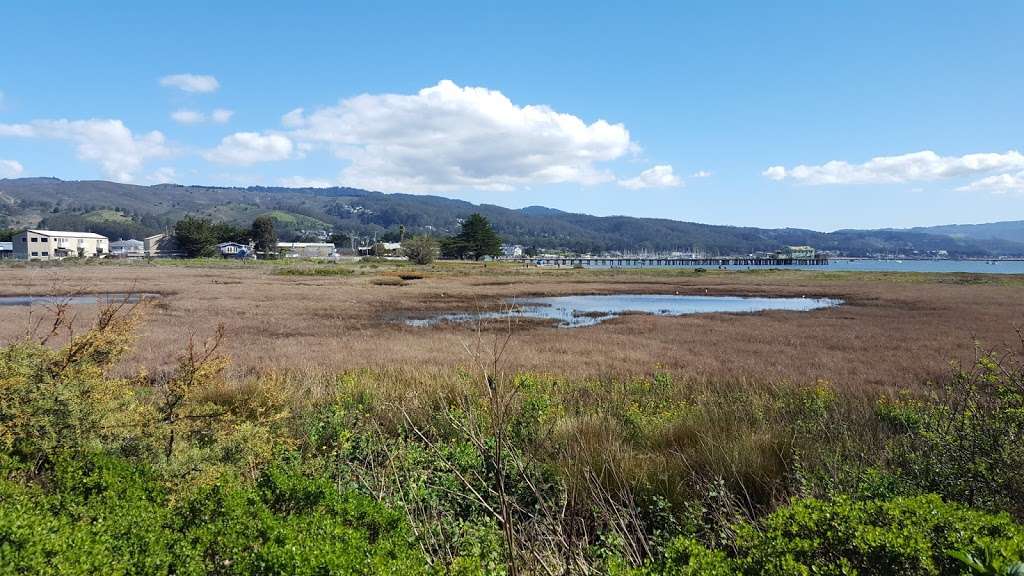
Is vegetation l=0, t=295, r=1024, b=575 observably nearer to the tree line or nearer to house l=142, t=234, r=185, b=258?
the tree line

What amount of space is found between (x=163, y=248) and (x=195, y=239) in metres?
28.1

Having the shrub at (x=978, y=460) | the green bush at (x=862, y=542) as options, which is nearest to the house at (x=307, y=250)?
the shrub at (x=978, y=460)

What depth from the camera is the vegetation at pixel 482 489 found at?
253cm

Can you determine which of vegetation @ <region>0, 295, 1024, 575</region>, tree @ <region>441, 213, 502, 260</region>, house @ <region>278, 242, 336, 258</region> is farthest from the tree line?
vegetation @ <region>0, 295, 1024, 575</region>

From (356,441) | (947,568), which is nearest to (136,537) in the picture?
(356,441)

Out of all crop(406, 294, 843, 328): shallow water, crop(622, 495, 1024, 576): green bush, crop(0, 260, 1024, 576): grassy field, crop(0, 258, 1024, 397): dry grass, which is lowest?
crop(406, 294, 843, 328): shallow water

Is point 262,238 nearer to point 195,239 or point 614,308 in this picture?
point 195,239

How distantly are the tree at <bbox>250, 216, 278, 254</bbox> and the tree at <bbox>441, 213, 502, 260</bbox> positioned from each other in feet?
157

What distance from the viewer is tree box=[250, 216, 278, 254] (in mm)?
136375

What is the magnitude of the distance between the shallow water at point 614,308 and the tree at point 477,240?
8800cm

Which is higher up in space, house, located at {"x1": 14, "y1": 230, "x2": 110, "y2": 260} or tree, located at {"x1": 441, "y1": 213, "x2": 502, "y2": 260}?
tree, located at {"x1": 441, "y1": 213, "x2": 502, "y2": 260}

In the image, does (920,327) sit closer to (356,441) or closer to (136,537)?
(356,441)

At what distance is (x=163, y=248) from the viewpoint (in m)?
139

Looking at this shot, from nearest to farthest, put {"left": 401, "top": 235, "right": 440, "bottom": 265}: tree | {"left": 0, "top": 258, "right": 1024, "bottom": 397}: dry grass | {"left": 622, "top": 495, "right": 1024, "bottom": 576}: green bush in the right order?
{"left": 622, "top": 495, "right": 1024, "bottom": 576}: green bush < {"left": 0, "top": 258, "right": 1024, "bottom": 397}: dry grass < {"left": 401, "top": 235, "right": 440, "bottom": 265}: tree
